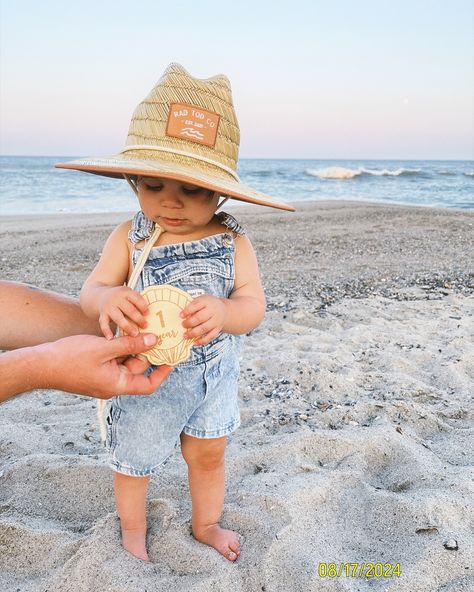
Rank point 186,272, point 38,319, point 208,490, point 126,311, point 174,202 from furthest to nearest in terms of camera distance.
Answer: point 38,319
point 208,490
point 186,272
point 174,202
point 126,311

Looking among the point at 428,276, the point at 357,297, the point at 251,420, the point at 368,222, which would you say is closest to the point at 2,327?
the point at 251,420

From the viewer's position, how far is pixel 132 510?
73.7 inches

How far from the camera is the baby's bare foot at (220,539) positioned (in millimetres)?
1847

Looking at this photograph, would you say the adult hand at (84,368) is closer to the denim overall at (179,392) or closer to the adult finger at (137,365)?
the adult finger at (137,365)

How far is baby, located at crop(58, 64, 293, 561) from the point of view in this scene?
1737mm

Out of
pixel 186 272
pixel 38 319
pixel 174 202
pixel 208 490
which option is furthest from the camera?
pixel 38 319

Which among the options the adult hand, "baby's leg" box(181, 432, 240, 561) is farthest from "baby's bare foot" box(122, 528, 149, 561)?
the adult hand

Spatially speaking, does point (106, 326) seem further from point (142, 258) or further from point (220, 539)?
point (220, 539)

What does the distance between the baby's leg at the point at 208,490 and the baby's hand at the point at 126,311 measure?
1.73ft
